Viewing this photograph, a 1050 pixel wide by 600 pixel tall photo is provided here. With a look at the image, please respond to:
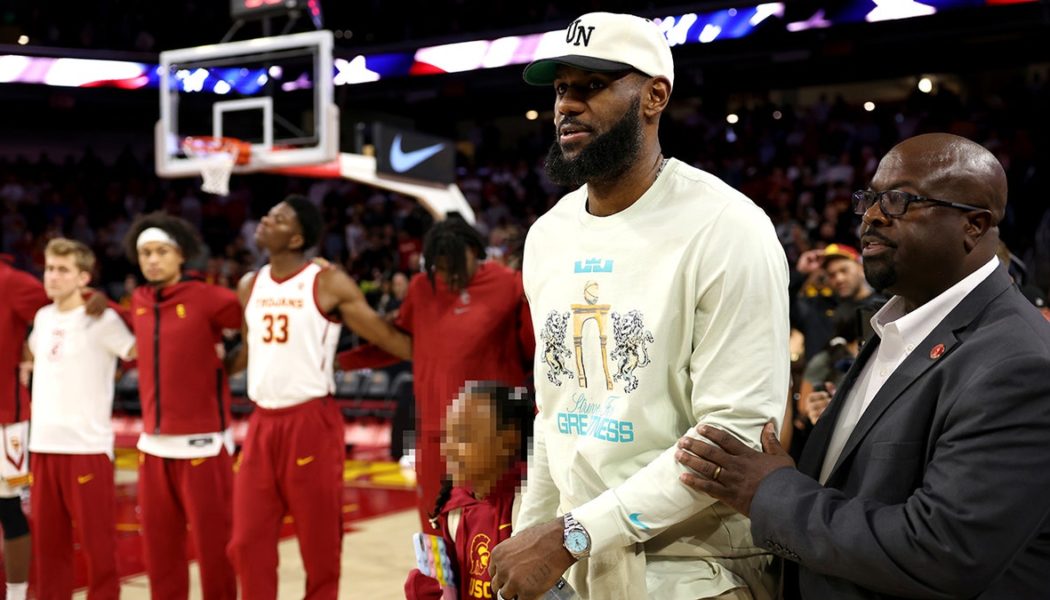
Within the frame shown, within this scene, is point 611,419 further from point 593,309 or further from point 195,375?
point 195,375

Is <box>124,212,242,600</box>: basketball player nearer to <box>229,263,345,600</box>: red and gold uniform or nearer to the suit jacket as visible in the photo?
<box>229,263,345,600</box>: red and gold uniform

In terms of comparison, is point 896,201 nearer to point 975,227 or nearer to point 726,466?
point 975,227

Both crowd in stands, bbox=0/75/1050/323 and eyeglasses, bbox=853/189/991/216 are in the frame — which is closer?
eyeglasses, bbox=853/189/991/216

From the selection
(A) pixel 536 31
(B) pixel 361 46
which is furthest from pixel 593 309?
(B) pixel 361 46

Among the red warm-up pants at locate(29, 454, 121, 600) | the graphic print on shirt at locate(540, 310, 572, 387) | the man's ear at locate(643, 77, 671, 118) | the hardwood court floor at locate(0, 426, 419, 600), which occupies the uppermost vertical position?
the man's ear at locate(643, 77, 671, 118)

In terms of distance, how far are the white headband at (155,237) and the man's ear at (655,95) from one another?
12.9ft

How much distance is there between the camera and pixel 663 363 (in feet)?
7.16

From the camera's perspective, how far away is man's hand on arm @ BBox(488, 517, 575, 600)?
6.91ft

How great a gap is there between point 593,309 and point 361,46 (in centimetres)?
1620

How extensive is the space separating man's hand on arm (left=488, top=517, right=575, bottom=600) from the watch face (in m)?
0.02

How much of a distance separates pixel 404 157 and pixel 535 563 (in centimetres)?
537

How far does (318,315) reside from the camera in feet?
17.4

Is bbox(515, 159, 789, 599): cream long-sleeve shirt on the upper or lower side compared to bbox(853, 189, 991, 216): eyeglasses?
lower

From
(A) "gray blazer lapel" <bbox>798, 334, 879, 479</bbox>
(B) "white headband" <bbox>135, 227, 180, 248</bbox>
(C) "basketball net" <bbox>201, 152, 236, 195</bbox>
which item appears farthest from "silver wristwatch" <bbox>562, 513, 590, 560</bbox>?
(C) "basketball net" <bbox>201, 152, 236, 195</bbox>
